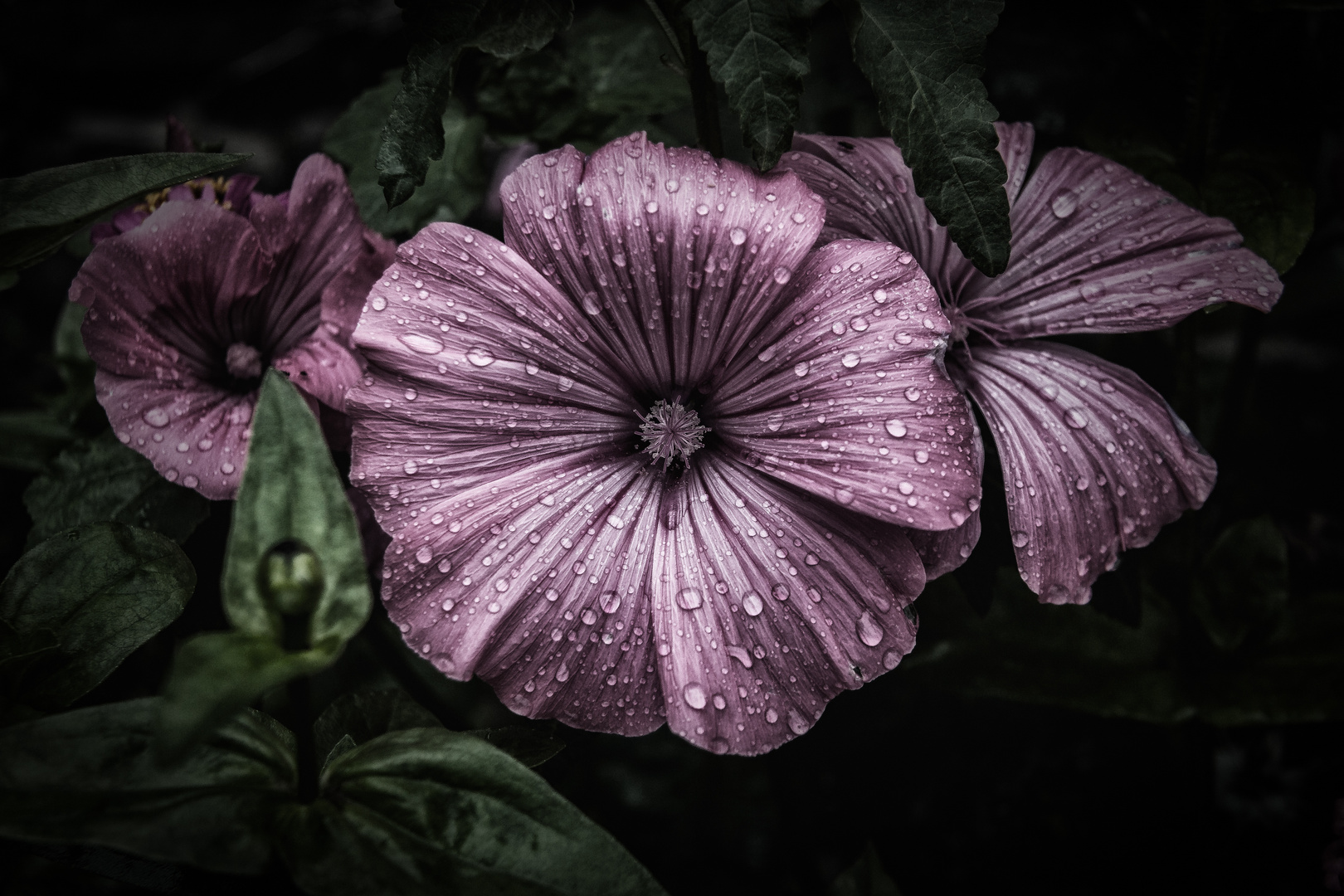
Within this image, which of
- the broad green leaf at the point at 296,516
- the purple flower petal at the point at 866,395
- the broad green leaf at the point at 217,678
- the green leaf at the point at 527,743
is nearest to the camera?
the broad green leaf at the point at 217,678

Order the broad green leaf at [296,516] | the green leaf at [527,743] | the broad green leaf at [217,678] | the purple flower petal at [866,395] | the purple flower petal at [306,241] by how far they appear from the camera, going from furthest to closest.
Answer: the purple flower petal at [306,241], the green leaf at [527,743], the purple flower petal at [866,395], the broad green leaf at [296,516], the broad green leaf at [217,678]

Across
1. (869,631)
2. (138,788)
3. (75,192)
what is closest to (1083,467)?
(869,631)

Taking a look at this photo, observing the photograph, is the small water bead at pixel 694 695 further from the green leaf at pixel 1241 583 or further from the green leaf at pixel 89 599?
the green leaf at pixel 1241 583

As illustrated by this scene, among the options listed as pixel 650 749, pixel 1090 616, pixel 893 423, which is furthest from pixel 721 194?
pixel 650 749

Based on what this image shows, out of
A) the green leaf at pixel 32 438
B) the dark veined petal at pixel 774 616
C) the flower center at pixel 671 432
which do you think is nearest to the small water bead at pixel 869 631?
the dark veined petal at pixel 774 616

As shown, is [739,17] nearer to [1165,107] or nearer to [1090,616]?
[1165,107]

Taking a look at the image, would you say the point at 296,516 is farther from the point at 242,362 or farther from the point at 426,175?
the point at 426,175

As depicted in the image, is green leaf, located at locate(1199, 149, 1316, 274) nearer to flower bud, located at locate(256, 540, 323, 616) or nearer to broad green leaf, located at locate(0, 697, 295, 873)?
flower bud, located at locate(256, 540, 323, 616)
